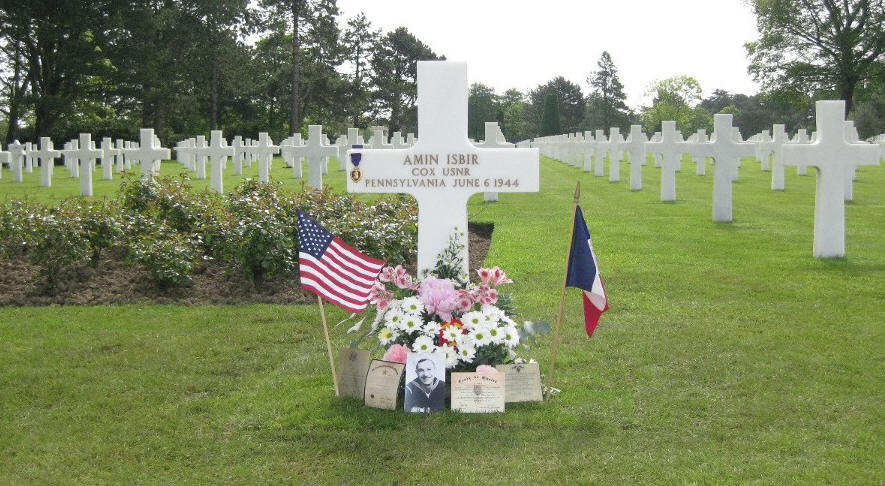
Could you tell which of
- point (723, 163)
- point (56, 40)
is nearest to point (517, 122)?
point (56, 40)

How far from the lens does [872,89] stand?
146ft

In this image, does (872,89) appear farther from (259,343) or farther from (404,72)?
(259,343)

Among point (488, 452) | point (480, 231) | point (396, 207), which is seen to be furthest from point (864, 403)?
point (480, 231)

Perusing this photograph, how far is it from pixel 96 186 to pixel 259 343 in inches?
746

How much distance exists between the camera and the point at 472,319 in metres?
5.38

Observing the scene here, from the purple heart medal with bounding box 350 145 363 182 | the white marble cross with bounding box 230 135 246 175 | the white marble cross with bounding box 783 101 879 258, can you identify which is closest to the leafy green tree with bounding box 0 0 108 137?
the white marble cross with bounding box 230 135 246 175

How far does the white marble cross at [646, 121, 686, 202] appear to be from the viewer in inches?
703

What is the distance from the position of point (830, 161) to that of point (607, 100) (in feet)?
277

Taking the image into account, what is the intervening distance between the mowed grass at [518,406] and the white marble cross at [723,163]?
5.11 meters

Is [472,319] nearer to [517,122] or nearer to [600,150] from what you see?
[600,150]

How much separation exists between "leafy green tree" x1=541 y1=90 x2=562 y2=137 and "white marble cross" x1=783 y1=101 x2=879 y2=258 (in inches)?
3271

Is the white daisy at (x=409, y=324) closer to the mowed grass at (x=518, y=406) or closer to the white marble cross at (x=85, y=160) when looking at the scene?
the mowed grass at (x=518, y=406)

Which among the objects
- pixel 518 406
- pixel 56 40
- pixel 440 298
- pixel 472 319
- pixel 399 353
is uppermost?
pixel 56 40

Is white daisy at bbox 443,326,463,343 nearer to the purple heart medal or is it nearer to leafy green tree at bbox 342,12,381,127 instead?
the purple heart medal
